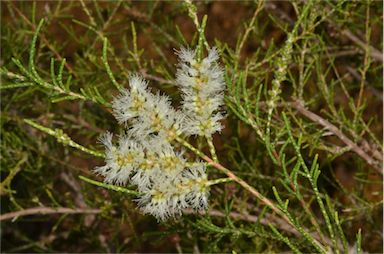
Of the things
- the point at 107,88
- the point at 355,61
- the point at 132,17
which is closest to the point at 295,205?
the point at 355,61

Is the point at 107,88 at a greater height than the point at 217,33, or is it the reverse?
the point at 217,33

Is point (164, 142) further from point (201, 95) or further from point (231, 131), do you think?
point (231, 131)

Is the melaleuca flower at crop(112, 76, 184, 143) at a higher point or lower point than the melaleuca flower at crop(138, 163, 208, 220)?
higher

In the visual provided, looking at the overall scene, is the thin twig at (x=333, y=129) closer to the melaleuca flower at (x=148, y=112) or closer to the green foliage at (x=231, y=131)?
the green foliage at (x=231, y=131)

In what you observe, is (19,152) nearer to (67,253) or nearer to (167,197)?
(67,253)

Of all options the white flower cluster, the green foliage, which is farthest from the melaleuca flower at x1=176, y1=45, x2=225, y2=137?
the green foliage

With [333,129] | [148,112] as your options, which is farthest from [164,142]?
[333,129]

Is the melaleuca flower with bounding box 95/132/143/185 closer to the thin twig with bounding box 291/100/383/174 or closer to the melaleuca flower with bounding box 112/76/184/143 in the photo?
the melaleuca flower with bounding box 112/76/184/143

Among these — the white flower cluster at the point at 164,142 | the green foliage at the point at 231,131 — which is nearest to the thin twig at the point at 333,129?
the green foliage at the point at 231,131
